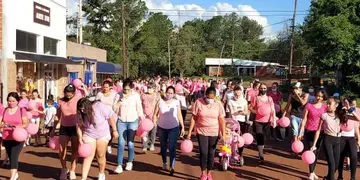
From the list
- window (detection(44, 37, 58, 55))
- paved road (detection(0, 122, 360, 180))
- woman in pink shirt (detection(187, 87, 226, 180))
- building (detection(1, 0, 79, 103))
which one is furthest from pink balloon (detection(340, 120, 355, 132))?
window (detection(44, 37, 58, 55))

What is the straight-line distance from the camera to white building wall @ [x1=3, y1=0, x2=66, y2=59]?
1952cm

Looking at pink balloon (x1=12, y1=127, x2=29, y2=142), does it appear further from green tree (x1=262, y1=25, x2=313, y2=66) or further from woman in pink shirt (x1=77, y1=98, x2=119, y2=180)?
green tree (x1=262, y1=25, x2=313, y2=66)

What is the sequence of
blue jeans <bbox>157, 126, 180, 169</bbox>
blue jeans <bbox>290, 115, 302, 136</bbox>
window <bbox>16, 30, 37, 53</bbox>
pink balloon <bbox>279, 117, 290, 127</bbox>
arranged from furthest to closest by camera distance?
window <bbox>16, 30, 37, 53</bbox> → pink balloon <bbox>279, 117, 290, 127</bbox> → blue jeans <bbox>290, 115, 302, 136</bbox> → blue jeans <bbox>157, 126, 180, 169</bbox>

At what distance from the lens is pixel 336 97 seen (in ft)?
26.2

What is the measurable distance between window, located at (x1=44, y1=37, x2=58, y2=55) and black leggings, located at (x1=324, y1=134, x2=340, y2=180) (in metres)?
18.9

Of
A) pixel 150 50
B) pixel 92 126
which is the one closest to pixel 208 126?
pixel 92 126

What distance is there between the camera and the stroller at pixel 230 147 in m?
9.11

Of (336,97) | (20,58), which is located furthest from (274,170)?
(20,58)

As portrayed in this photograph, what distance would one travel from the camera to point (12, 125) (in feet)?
25.4

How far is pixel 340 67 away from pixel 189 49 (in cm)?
4393

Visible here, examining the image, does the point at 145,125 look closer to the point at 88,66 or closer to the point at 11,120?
the point at 11,120

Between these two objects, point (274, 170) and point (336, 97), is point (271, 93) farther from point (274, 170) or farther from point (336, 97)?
point (336, 97)

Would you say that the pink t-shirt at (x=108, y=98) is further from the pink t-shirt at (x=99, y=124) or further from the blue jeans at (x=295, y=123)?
the blue jeans at (x=295, y=123)

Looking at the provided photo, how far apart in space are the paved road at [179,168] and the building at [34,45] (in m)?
8.72
